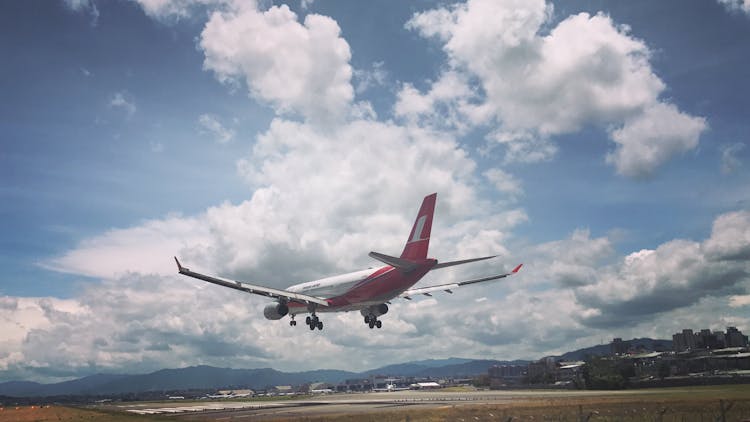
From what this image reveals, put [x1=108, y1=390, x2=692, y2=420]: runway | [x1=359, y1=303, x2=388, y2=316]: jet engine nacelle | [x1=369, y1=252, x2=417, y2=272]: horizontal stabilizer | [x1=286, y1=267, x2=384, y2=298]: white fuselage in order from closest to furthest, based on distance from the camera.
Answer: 1. [x1=369, y1=252, x2=417, y2=272]: horizontal stabilizer
2. [x1=108, y1=390, x2=692, y2=420]: runway
3. [x1=286, y1=267, x2=384, y2=298]: white fuselage
4. [x1=359, y1=303, x2=388, y2=316]: jet engine nacelle

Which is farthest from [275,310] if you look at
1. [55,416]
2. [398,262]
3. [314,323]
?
[55,416]

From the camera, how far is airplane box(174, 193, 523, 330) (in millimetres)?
54594

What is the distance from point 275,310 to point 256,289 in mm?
9719

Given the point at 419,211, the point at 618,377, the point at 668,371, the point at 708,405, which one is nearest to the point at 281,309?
the point at 419,211

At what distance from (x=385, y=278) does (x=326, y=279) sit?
33.9 ft

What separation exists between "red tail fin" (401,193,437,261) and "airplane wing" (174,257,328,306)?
45.1ft

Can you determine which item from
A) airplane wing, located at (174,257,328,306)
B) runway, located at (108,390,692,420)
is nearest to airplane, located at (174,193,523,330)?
airplane wing, located at (174,257,328,306)

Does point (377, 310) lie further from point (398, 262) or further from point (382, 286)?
point (398, 262)

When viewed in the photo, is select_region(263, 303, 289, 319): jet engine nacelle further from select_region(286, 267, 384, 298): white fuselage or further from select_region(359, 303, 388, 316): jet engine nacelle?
select_region(359, 303, 388, 316): jet engine nacelle

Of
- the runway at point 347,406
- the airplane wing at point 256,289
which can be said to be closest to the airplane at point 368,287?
the airplane wing at point 256,289

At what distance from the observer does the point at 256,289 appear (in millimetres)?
58844

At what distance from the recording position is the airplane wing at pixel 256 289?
50463mm

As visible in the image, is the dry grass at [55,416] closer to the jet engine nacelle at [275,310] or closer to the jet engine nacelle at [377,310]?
the jet engine nacelle at [275,310]

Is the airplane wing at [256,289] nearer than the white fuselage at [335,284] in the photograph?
Yes
